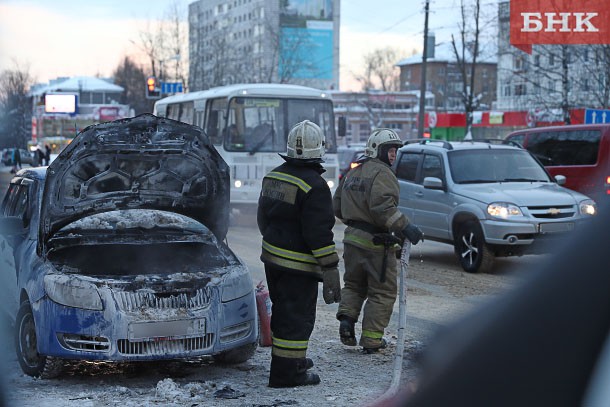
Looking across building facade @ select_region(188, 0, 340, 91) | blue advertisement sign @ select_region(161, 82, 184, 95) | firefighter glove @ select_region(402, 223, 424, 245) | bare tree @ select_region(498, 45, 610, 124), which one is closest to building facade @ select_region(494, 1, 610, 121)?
bare tree @ select_region(498, 45, 610, 124)

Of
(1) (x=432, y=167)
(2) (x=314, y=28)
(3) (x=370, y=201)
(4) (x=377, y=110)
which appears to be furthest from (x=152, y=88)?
(2) (x=314, y=28)

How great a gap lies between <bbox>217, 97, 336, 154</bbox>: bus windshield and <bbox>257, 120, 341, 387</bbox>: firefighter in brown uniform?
13.7m

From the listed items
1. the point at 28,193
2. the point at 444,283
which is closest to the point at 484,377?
the point at 28,193

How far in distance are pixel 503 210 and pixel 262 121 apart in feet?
30.1

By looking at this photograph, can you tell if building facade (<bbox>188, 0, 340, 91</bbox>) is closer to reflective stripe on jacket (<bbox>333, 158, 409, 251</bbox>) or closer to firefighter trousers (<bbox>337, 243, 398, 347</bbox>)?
reflective stripe on jacket (<bbox>333, 158, 409, 251</bbox>)

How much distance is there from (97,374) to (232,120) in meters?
13.7

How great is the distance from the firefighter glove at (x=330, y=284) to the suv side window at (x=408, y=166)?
796cm

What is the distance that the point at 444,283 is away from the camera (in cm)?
1167

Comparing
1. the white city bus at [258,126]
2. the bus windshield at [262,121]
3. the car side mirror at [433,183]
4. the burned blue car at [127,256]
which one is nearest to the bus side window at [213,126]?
the white city bus at [258,126]

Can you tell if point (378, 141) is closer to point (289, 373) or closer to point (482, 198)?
point (289, 373)

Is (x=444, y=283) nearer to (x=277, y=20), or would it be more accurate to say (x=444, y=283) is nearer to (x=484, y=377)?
(x=484, y=377)

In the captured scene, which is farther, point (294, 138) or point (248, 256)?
point (248, 256)

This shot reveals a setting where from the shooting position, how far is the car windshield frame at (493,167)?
13422mm

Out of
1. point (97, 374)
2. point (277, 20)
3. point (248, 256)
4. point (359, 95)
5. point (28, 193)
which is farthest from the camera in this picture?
point (277, 20)
